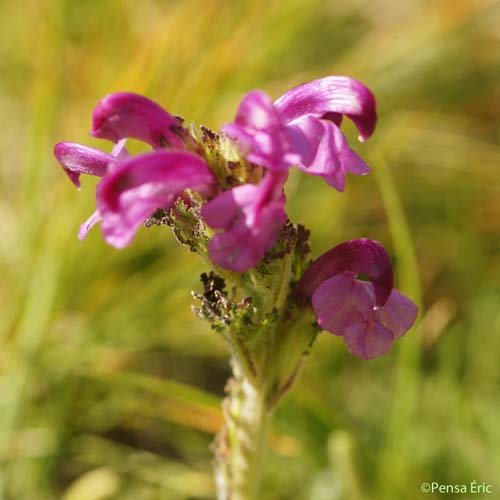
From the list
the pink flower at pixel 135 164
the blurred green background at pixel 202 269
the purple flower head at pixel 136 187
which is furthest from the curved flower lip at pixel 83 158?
the blurred green background at pixel 202 269

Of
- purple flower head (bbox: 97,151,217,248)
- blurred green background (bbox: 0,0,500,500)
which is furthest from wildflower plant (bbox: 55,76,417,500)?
blurred green background (bbox: 0,0,500,500)

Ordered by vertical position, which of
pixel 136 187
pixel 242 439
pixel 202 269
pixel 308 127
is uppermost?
pixel 202 269

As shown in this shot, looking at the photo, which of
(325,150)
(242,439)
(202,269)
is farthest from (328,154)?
(202,269)

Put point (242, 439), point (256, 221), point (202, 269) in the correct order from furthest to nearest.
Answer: point (202, 269)
point (242, 439)
point (256, 221)

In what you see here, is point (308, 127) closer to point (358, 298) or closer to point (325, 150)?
point (325, 150)

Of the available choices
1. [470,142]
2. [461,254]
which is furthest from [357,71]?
[461,254]

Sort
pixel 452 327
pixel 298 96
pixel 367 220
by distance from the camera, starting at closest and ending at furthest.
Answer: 1. pixel 298 96
2. pixel 452 327
3. pixel 367 220

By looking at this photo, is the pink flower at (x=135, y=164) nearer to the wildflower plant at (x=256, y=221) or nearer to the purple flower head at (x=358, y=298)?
the wildflower plant at (x=256, y=221)

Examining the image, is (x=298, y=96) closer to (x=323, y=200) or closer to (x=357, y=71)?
(x=323, y=200)
